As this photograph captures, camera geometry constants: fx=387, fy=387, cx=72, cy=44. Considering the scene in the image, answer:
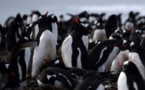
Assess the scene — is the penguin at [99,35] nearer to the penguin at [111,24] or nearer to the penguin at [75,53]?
the penguin at [111,24]

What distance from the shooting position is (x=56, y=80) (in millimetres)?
5074

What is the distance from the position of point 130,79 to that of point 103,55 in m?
2.07

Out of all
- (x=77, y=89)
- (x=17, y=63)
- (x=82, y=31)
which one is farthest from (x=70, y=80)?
(x=82, y=31)

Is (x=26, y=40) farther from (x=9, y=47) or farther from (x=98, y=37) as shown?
(x=98, y=37)

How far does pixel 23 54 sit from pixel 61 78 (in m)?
1.37

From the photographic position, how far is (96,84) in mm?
4613

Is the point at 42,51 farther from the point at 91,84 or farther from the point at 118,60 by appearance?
the point at 91,84

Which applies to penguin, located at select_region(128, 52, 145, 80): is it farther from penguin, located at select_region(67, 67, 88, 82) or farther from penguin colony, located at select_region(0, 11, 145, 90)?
penguin, located at select_region(67, 67, 88, 82)

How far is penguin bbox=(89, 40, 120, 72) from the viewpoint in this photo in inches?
266

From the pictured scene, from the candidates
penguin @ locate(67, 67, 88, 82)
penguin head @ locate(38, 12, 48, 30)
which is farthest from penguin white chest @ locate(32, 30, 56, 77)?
penguin @ locate(67, 67, 88, 82)

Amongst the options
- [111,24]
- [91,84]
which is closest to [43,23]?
[91,84]

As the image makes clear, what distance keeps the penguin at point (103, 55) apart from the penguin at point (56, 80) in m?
1.71

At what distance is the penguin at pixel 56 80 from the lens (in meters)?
4.99

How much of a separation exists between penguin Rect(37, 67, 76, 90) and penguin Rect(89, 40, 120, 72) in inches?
67.3
